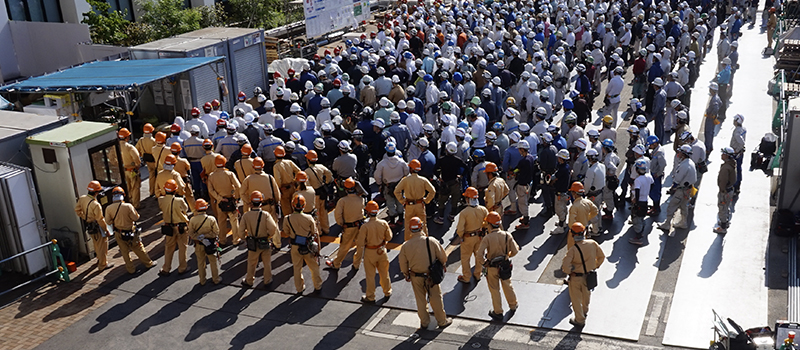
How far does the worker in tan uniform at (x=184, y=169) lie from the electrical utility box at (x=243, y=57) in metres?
6.52

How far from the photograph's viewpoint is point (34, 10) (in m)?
25.4

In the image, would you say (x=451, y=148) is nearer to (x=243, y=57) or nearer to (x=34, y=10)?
(x=243, y=57)

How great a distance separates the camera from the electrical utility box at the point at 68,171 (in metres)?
13.1

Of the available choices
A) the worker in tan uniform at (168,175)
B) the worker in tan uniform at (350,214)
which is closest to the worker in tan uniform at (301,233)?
the worker in tan uniform at (350,214)

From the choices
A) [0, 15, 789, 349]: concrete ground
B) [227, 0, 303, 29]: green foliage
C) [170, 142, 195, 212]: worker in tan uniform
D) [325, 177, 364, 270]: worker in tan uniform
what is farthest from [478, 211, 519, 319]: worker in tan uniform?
[227, 0, 303, 29]: green foliage

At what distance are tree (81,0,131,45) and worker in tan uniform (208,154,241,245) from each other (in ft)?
39.6

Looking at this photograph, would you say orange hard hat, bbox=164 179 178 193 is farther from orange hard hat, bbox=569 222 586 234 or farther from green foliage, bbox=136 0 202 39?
green foliage, bbox=136 0 202 39

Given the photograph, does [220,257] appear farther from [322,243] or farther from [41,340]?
[41,340]

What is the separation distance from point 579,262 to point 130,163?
29.5 feet

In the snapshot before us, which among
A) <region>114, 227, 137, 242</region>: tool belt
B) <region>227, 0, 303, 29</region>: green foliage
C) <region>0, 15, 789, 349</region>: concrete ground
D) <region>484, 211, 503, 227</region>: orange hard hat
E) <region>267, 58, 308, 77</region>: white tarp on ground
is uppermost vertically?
<region>227, 0, 303, 29</region>: green foliage

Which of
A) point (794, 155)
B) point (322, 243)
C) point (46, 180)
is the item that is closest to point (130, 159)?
point (46, 180)

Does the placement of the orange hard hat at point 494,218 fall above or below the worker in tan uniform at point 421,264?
above

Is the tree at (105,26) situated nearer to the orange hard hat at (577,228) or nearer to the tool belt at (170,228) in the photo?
the tool belt at (170,228)

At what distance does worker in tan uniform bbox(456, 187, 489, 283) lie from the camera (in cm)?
1163
